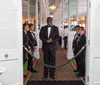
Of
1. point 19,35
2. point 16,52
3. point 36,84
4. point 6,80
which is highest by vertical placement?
point 19,35

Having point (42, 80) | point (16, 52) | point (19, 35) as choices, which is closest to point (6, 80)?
point (16, 52)

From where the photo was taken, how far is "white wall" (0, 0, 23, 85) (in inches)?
150

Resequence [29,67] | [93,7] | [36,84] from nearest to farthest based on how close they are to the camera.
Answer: [93,7], [36,84], [29,67]

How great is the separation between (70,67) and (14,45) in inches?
141

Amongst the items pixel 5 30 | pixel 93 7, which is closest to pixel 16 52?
pixel 5 30

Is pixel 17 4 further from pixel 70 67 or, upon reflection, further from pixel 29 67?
pixel 70 67

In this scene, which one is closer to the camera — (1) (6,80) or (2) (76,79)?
(1) (6,80)

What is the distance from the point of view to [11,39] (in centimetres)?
390

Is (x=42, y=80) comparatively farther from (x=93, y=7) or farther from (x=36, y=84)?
(x=93, y=7)

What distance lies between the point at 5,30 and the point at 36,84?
1839mm

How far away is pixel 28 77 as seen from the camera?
5.69m

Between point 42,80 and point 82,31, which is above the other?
point 82,31

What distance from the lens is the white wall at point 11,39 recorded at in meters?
3.81

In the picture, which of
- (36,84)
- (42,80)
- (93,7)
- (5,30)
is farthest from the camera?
(42,80)
